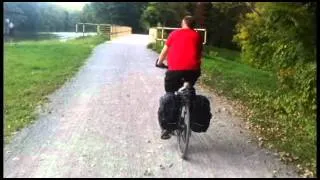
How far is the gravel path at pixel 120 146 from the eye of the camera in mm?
5934

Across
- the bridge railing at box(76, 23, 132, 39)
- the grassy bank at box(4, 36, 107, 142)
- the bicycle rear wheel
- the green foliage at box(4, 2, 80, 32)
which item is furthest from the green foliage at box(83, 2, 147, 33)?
the bicycle rear wheel

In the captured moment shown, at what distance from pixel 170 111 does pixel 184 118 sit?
7.8 inches

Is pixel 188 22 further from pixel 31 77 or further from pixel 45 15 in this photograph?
pixel 45 15

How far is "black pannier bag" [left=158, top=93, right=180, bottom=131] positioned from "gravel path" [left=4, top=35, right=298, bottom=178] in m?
0.35

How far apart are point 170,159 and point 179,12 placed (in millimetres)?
12773

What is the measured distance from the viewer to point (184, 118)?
658 centimetres

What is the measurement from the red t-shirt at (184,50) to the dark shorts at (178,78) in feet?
0.20

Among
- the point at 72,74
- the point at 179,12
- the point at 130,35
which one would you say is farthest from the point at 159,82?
the point at 130,35

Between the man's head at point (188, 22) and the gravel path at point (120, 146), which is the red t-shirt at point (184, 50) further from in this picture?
the gravel path at point (120, 146)

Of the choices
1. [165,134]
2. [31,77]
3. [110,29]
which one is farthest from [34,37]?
[165,134]

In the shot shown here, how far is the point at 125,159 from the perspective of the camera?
6.35m

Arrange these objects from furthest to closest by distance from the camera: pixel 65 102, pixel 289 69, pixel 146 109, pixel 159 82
Result: 1. pixel 159 82
2. pixel 289 69
3. pixel 65 102
4. pixel 146 109

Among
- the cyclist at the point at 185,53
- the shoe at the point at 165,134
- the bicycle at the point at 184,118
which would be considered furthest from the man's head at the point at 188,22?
the shoe at the point at 165,134

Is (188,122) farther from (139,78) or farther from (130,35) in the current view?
(130,35)
